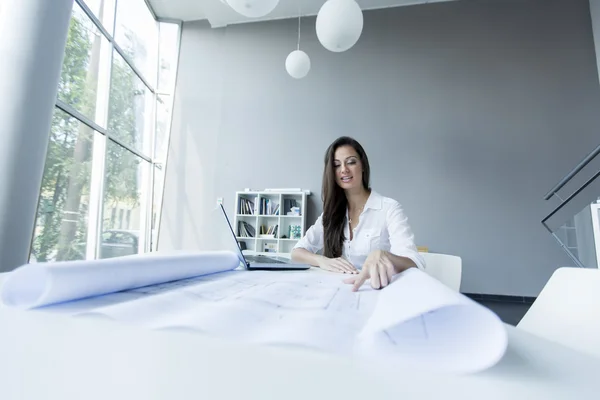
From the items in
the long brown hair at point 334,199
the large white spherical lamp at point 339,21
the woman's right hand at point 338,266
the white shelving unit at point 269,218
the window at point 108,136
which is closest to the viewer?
the woman's right hand at point 338,266

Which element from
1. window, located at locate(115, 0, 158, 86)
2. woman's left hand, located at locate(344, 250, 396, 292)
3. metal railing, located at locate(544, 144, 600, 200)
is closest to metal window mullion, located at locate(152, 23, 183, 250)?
window, located at locate(115, 0, 158, 86)

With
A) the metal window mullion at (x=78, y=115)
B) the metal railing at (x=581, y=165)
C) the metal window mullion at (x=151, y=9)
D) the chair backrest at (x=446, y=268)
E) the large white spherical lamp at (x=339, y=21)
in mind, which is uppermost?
the metal window mullion at (x=151, y=9)

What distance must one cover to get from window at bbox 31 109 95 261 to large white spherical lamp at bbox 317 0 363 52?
8.24 ft

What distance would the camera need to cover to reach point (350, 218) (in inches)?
66.2

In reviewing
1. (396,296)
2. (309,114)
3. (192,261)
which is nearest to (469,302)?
(396,296)

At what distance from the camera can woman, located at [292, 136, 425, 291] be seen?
1407 millimetres

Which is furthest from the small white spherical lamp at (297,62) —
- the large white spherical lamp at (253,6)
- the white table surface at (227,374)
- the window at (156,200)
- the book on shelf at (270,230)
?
the white table surface at (227,374)

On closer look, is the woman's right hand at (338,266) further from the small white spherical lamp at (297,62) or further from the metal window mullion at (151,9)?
the metal window mullion at (151,9)

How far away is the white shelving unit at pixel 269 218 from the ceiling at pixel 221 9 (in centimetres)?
289

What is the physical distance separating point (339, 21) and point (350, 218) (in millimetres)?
1220

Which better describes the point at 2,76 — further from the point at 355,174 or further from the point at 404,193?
the point at 404,193

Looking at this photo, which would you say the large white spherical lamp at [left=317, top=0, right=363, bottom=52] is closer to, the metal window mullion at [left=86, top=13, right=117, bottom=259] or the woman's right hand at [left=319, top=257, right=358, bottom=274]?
the woman's right hand at [left=319, top=257, right=358, bottom=274]

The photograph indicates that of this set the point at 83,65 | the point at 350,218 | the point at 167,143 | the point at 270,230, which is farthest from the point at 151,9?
the point at 350,218

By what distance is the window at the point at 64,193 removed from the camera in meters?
2.86
